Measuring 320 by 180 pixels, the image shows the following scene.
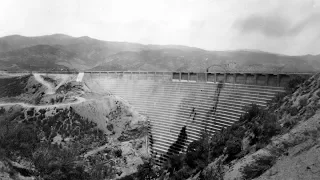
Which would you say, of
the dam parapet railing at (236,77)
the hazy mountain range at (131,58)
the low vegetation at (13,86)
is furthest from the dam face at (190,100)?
the hazy mountain range at (131,58)

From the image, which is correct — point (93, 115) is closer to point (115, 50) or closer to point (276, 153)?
point (276, 153)

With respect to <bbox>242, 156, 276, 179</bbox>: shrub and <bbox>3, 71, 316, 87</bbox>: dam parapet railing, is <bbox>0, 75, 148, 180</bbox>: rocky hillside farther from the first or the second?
<bbox>242, 156, 276, 179</bbox>: shrub

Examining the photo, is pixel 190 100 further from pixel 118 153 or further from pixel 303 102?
pixel 303 102

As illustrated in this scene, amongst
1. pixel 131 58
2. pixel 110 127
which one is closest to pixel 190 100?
pixel 110 127

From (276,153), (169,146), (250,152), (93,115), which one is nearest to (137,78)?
(93,115)

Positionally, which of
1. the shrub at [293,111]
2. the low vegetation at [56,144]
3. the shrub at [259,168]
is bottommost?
the low vegetation at [56,144]

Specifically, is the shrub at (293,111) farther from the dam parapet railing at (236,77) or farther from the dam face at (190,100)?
the dam parapet railing at (236,77)
